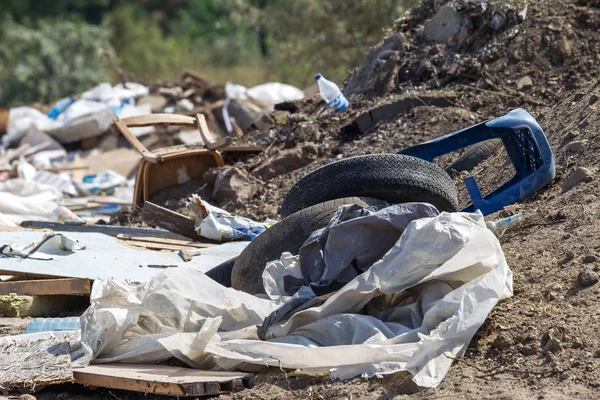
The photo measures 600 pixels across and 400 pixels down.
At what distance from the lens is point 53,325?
4602 mm

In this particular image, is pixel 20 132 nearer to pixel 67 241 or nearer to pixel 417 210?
pixel 67 241

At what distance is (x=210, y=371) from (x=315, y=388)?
50 cm

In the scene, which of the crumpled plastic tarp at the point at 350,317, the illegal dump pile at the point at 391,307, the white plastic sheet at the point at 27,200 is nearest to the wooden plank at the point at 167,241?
the illegal dump pile at the point at 391,307

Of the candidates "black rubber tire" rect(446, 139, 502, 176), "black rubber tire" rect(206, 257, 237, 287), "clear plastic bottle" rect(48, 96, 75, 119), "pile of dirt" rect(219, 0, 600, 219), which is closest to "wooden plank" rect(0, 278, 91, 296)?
"black rubber tire" rect(206, 257, 237, 287)

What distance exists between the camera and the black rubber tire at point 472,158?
6445 mm

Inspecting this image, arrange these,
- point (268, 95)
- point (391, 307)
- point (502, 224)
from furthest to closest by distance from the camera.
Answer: point (268, 95)
point (502, 224)
point (391, 307)

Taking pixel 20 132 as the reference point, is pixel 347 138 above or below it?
above

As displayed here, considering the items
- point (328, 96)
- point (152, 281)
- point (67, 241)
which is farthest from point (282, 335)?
point (328, 96)

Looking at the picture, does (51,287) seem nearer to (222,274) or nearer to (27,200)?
(222,274)

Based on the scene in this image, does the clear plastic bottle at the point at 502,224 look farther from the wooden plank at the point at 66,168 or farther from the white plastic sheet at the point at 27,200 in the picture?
the wooden plank at the point at 66,168

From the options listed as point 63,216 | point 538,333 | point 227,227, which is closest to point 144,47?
point 63,216

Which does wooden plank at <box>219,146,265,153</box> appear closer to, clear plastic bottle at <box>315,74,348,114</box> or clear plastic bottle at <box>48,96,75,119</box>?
clear plastic bottle at <box>315,74,348,114</box>

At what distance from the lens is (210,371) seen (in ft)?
11.9

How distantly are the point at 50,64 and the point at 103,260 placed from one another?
17105 millimetres
